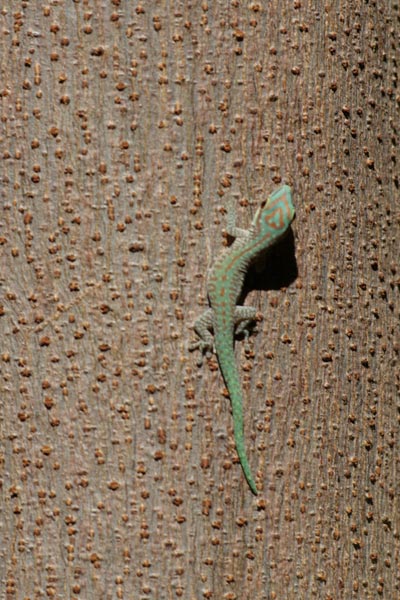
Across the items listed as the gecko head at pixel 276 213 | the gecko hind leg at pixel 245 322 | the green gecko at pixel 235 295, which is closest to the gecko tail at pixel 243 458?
the green gecko at pixel 235 295

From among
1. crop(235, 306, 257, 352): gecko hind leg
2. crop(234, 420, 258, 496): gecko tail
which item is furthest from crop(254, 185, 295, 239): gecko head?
crop(234, 420, 258, 496): gecko tail

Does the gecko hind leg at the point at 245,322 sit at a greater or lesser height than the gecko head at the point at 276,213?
lesser

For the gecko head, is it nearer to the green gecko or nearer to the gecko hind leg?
the green gecko

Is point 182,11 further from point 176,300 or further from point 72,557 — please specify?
point 72,557

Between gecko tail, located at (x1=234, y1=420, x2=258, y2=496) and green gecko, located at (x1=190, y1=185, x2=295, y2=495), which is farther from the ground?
green gecko, located at (x1=190, y1=185, x2=295, y2=495)

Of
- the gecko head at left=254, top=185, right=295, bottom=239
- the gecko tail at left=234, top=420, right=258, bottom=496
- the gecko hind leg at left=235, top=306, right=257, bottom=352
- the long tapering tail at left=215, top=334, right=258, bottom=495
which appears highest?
the gecko head at left=254, top=185, right=295, bottom=239

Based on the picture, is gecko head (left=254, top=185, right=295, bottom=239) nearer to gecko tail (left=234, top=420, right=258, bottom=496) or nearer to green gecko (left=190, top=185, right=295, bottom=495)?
green gecko (left=190, top=185, right=295, bottom=495)

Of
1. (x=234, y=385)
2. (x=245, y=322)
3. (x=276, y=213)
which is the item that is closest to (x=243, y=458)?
(x=234, y=385)

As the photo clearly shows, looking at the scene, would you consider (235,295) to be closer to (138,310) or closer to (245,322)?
(245,322)

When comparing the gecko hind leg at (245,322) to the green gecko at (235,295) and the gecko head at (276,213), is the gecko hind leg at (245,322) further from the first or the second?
the gecko head at (276,213)
